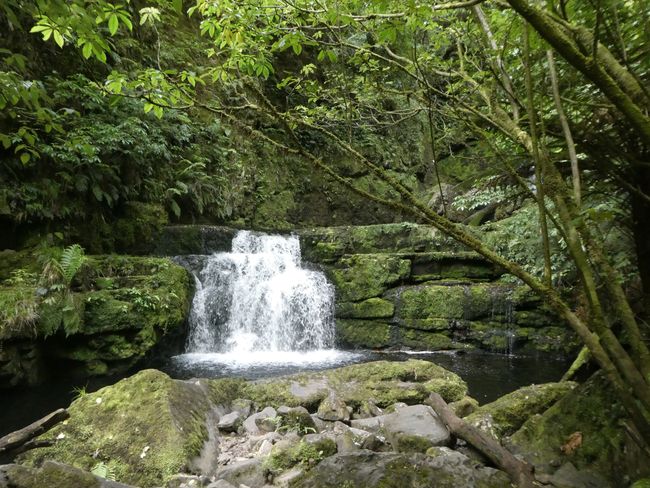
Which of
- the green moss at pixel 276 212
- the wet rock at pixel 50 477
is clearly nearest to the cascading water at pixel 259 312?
the green moss at pixel 276 212

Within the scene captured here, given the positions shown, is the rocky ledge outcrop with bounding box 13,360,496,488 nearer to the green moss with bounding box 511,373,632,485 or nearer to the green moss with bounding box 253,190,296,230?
the green moss with bounding box 511,373,632,485

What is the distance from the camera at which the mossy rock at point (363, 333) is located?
10.0 m

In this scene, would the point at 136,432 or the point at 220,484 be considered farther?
the point at 136,432

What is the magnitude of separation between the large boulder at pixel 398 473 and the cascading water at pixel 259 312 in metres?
6.28

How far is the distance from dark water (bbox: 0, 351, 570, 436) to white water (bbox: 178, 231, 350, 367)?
2.08ft

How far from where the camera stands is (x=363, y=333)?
33.4 ft

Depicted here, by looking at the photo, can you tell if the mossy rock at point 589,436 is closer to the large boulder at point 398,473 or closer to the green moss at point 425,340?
the large boulder at point 398,473

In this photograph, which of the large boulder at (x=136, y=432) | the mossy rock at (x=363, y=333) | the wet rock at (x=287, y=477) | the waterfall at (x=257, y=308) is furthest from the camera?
the mossy rock at (x=363, y=333)

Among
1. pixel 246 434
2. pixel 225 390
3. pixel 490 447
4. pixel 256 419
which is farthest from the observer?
pixel 225 390

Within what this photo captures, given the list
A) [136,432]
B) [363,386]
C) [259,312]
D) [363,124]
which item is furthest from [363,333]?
[136,432]

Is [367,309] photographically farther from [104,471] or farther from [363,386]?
[104,471]

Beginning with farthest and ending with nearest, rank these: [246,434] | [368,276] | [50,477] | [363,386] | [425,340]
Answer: [368,276]
[425,340]
[363,386]
[246,434]
[50,477]

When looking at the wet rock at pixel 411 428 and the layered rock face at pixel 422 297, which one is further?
the layered rock face at pixel 422 297

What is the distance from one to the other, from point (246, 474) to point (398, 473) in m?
1.16
